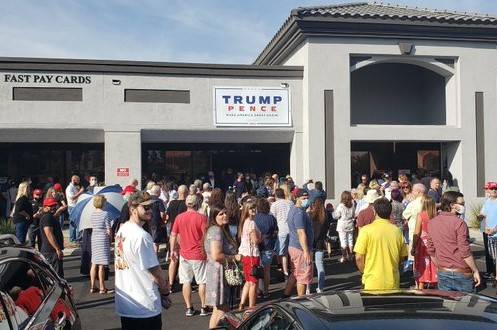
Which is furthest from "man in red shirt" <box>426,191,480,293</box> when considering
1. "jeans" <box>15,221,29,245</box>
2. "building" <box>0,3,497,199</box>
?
"building" <box>0,3,497,199</box>

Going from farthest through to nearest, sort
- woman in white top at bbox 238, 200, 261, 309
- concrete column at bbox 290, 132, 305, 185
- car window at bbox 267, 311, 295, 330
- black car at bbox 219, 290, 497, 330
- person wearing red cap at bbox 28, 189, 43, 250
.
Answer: concrete column at bbox 290, 132, 305, 185
person wearing red cap at bbox 28, 189, 43, 250
woman in white top at bbox 238, 200, 261, 309
car window at bbox 267, 311, 295, 330
black car at bbox 219, 290, 497, 330

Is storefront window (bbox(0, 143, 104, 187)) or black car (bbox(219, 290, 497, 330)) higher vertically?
storefront window (bbox(0, 143, 104, 187))

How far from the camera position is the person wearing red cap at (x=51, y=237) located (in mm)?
8688

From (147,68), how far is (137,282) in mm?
13042

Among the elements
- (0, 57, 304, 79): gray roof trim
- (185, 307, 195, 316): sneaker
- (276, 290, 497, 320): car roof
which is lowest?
(185, 307, 195, 316): sneaker

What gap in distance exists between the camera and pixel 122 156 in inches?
657

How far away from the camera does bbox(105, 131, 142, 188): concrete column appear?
16594 millimetres

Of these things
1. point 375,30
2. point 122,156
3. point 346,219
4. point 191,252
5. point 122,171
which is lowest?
point 191,252

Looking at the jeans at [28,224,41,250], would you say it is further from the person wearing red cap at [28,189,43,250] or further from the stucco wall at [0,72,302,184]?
the stucco wall at [0,72,302,184]

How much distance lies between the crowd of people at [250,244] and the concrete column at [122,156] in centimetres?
439

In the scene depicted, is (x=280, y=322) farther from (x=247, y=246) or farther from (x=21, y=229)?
(x=21, y=229)

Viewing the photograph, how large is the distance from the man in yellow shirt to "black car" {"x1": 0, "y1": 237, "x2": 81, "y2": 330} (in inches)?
127

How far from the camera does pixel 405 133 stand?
17.9 meters

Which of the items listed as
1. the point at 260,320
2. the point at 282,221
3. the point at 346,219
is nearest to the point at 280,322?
the point at 260,320
